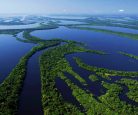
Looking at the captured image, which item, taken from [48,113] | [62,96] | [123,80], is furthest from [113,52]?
[48,113]

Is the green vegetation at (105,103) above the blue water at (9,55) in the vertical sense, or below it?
below

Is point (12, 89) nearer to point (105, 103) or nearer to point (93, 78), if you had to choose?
point (93, 78)

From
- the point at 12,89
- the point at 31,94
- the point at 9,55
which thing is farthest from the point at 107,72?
the point at 9,55

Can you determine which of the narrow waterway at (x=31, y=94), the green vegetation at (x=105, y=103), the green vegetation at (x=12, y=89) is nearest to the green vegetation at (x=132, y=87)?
the green vegetation at (x=105, y=103)

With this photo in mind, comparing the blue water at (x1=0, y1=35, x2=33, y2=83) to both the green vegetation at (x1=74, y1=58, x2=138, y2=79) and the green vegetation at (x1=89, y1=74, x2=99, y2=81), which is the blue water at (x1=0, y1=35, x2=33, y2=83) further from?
the green vegetation at (x1=74, y1=58, x2=138, y2=79)

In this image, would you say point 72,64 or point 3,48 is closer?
point 72,64

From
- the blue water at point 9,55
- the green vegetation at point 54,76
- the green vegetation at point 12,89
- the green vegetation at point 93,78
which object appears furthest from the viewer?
the blue water at point 9,55

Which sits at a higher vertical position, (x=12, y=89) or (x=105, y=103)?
(x=12, y=89)

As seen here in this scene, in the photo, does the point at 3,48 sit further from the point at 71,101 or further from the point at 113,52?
the point at 71,101

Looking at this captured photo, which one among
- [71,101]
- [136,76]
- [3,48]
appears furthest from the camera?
[3,48]

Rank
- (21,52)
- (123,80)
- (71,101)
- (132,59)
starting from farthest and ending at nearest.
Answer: (21,52), (132,59), (123,80), (71,101)

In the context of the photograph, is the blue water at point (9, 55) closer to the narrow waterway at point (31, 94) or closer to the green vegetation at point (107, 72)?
the narrow waterway at point (31, 94)
